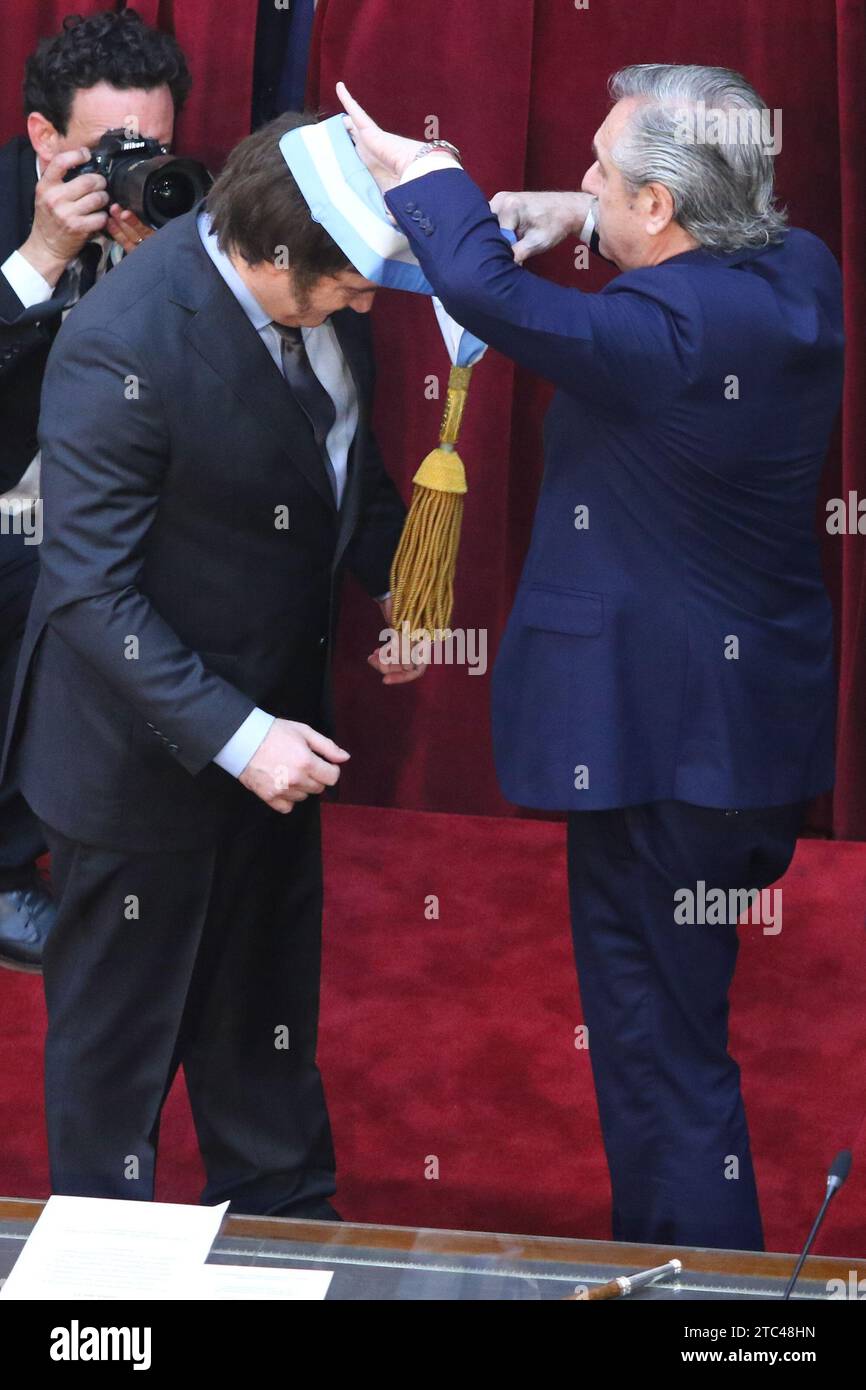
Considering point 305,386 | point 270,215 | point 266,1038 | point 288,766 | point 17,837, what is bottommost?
point 266,1038

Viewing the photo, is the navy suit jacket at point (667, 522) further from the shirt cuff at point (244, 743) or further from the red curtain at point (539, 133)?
the red curtain at point (539, 133)

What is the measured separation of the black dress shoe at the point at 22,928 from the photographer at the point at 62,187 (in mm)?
639

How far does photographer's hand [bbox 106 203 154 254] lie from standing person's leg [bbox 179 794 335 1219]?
0.78 metres

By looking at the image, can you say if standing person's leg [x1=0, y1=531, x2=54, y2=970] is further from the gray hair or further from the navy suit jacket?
the gray hair

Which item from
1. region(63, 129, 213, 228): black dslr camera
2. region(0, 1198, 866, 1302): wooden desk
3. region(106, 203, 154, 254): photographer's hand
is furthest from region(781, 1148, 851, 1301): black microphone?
region(106, 203, 154, 254): photographer's hand

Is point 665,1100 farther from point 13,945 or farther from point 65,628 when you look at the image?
point 13,945

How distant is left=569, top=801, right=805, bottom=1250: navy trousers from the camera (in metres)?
1.74

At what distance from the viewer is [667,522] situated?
1.64 m

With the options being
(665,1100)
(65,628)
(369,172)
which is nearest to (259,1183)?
(665,1100)

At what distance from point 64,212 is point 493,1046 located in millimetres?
1258

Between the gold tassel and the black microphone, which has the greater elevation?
the gold tassel

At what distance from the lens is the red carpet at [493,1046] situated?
2.15 meters

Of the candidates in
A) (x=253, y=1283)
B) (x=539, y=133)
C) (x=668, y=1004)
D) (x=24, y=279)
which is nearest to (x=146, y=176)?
(x=24, y=279)

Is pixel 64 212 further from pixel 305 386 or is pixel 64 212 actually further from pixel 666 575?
pixel 666 575
